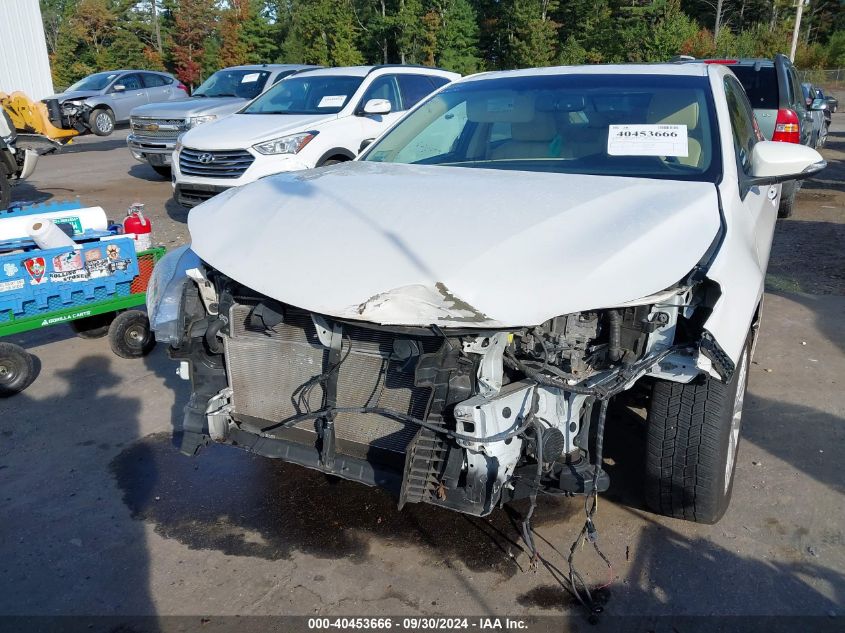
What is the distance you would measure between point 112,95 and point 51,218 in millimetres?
18211

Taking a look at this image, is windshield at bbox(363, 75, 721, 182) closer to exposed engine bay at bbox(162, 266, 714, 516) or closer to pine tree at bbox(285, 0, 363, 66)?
exposed engine bay at bbox(162, 266, 714, 516)

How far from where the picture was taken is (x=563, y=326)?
2936mm

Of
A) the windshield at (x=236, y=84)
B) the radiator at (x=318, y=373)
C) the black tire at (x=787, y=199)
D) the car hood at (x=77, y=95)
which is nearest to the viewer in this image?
the radiator at (x=318, y=373)

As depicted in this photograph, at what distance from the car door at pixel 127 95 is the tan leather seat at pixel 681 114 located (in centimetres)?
2097

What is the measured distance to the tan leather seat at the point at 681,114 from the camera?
3.57 m

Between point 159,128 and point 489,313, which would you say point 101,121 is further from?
point 489,313

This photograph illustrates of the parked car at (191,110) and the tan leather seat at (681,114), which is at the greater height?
the tan leather seat at (681,114)

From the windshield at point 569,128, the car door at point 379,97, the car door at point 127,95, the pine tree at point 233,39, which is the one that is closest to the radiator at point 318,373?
→ the windshield at point 569,128

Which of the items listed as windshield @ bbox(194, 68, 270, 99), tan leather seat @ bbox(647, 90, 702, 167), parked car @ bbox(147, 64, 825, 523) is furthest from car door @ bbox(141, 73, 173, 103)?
tan leather seat @ bbox(647, 90, 702, 167)

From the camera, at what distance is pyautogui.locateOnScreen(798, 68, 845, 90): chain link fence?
41.8 metres

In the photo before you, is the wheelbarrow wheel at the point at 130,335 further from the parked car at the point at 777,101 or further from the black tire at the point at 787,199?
the black tire at the point at 787,199

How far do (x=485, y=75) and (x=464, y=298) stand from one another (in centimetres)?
265

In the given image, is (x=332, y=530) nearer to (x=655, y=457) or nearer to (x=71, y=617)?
(x=71, y=617)

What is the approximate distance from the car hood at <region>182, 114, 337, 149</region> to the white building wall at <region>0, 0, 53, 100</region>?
16.3 metres
